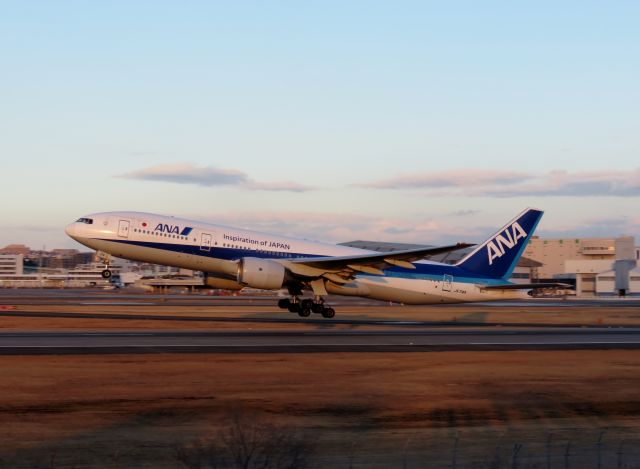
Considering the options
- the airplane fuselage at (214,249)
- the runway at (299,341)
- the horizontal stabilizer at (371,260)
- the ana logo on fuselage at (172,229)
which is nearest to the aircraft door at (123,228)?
the airplane fuselage at (214,249)

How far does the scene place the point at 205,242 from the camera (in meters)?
48.1

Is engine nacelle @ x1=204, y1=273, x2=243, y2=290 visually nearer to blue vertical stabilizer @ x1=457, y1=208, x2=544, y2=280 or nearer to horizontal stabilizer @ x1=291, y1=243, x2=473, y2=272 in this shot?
horizontal stabilizer @ x1=291, y1=243, x2=473, y2=272

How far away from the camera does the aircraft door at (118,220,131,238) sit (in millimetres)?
48053

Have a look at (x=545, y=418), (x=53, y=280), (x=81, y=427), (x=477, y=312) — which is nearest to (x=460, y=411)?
(x=545, y=418)

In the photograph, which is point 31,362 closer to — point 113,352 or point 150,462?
point 113,352

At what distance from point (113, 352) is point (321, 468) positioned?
18213 millimetres

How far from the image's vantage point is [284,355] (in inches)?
1148

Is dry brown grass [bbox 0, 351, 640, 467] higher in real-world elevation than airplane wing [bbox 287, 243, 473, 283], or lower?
lower

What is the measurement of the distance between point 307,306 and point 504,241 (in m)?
14.5

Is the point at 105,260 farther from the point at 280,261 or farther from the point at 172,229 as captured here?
the point at 280,261

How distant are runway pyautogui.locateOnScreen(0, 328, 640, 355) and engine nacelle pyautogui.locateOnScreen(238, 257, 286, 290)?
684 centimetres

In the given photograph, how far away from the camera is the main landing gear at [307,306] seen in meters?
50.2

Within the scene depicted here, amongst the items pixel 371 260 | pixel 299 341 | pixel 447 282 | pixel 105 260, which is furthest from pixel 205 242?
pixel 447 282

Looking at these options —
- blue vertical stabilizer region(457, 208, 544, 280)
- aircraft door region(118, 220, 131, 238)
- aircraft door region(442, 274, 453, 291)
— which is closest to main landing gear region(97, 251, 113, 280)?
aircraft door region(118, 220, 131, 238)
